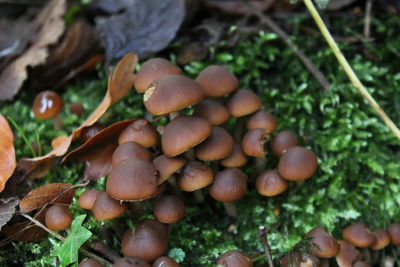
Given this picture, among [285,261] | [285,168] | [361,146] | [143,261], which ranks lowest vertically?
[361,146]

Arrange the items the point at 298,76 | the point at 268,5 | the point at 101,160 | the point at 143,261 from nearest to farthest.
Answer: the point at 143,261 < the point at 101,160 < the point at 298,76 < the point at 268,5

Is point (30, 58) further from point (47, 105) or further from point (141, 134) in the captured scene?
point (141, 134)

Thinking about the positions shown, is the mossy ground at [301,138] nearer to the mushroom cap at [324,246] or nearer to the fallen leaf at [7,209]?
the fallen leaf at [7,209]

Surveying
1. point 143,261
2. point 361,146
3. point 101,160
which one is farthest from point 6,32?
point 361,146

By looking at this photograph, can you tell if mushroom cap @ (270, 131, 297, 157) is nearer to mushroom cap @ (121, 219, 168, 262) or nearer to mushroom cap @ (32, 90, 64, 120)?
mushroom cap @ (121, 219, 168, 262)

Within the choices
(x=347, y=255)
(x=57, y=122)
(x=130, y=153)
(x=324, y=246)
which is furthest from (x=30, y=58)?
(x=347, y=255)

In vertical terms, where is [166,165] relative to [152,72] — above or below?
below

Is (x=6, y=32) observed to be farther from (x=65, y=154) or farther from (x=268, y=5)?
(x=268, y=5)

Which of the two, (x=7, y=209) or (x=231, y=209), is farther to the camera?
(x=231, y=209)
